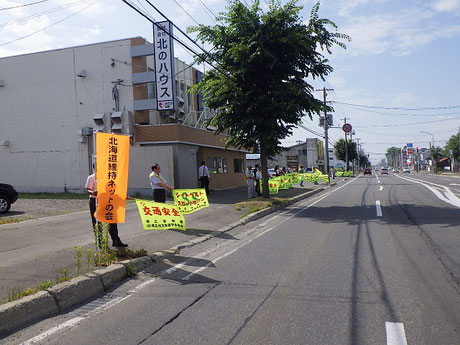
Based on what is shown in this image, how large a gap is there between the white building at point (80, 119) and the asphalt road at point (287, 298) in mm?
12879

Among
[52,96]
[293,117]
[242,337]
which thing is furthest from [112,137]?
[52,96]

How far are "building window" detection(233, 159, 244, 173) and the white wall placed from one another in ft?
39.2

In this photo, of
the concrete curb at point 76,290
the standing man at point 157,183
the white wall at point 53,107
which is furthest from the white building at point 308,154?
the concrete curb at point 76,290

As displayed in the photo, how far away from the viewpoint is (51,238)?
8.61 metres

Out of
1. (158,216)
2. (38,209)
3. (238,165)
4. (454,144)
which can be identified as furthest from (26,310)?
(454,144)

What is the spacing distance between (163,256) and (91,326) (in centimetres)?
305

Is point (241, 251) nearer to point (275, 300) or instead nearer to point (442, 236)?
point (275, 300)

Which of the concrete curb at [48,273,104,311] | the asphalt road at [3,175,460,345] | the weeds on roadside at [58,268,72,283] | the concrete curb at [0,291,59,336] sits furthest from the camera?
the weeds on roadside at [58,268,72,283]

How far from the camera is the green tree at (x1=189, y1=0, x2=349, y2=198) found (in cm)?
1458

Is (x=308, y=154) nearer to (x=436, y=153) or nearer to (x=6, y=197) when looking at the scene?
(x=436, y=153)

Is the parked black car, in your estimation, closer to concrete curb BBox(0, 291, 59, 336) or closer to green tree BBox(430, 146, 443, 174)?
concrete curb BBox(0, 291, 59, 336)

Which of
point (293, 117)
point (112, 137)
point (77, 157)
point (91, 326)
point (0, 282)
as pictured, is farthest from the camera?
point (77, 157)

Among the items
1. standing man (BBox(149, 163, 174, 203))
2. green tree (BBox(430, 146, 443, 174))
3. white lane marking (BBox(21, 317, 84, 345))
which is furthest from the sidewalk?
green tree (BBox(430, 146, 443, 174))

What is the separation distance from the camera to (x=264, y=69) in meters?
15.3
